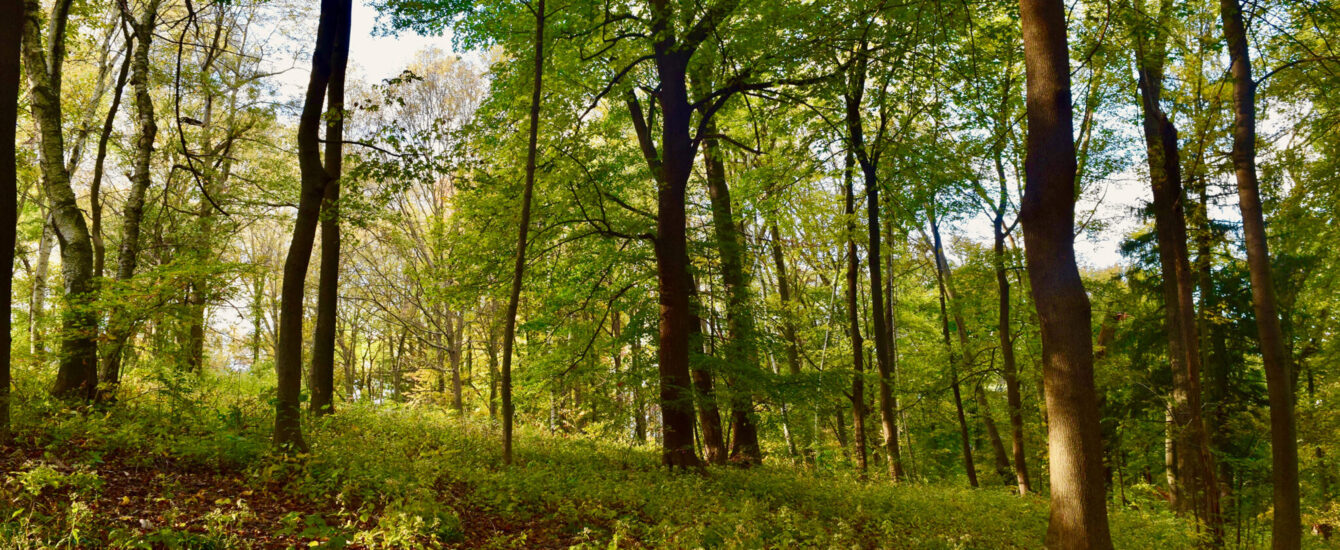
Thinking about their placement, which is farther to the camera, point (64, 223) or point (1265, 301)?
point (1265, 301)

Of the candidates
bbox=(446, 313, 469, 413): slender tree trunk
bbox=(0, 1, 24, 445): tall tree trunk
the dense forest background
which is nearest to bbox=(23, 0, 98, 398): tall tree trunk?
the dense forest background

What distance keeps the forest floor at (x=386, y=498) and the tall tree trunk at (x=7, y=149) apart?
0.95 meters

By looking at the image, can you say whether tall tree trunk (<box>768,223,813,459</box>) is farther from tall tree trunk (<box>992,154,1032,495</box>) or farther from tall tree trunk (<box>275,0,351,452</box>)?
tall tree trunk (<box>275,0,351,452</box>)

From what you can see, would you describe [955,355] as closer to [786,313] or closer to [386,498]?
[786,313]

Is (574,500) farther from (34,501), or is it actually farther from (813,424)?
(813,424)

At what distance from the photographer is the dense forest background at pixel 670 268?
605cm

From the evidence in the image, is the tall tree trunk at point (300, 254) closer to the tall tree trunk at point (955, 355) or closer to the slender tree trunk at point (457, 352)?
the tall tree trunk at point (955, 355)

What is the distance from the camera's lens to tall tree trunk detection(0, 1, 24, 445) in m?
5.89

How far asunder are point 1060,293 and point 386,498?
254 inches

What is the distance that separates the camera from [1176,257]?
11648mm

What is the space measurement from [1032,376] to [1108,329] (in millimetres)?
5269

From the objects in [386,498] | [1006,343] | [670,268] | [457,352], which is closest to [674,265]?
[670,268]

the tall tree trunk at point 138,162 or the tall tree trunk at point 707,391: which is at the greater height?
the tall tree trunk at point 138,162

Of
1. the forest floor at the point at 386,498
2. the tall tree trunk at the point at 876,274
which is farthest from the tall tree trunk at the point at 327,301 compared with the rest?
the tall tree trunk at the point at 876,274
